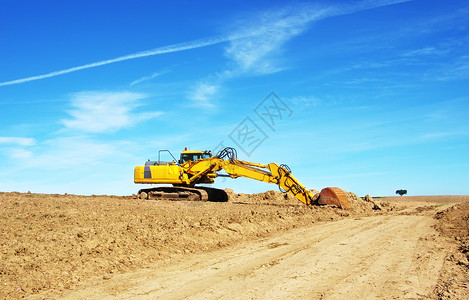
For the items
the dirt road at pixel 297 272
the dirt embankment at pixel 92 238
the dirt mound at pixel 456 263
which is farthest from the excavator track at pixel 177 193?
the dirt mound at pixel 456 263

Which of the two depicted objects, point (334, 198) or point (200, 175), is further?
point (200, 175)

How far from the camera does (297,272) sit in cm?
774

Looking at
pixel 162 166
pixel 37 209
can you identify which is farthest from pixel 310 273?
pixel 162 166

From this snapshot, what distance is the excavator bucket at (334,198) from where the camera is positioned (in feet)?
67.9

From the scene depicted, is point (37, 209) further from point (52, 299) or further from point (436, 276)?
point (436, 276)

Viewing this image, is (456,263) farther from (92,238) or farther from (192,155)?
(192,155)

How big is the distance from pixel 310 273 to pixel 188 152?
18093 millimetres

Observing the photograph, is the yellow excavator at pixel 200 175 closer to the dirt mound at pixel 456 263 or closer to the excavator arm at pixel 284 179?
the excavator arm at pixel 284 179

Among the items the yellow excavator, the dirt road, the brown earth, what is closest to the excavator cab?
the yellow excavator

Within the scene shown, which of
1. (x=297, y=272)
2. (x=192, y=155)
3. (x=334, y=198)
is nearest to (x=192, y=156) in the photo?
(x=192, y=155)

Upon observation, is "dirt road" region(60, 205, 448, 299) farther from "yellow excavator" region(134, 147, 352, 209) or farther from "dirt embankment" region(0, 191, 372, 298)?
"yellow excavator" region(134, 147, 352, 209)

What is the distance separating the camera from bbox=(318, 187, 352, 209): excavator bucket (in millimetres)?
20702

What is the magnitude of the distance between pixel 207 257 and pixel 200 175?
15.0 meters

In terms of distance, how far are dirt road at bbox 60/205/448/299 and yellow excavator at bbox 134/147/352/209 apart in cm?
1000
